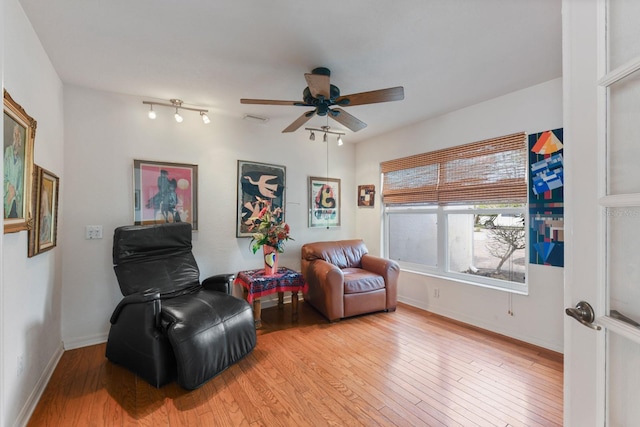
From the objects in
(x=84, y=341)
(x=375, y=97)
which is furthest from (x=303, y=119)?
(x=84, y=341)

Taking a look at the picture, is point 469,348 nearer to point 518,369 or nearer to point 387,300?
point 518,369

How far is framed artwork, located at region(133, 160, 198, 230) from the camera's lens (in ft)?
9.34

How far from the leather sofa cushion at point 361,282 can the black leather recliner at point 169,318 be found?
1.23 m

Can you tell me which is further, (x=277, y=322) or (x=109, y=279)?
(x=277, y=322)

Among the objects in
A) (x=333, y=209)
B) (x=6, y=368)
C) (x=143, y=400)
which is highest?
(x=333, y=209)

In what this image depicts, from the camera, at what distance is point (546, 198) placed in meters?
2.49

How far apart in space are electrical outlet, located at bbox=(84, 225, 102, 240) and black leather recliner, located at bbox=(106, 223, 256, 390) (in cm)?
37

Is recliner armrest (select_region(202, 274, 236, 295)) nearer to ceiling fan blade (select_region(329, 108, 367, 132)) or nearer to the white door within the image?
ceiling fan blade (select_region(329, 108, 367, 132))

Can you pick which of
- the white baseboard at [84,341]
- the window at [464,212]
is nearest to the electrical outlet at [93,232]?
the white baseboard at [84,341]

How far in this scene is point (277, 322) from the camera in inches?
124

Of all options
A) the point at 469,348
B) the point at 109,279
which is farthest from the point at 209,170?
the point at 469,348

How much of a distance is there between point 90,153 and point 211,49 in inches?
66.5

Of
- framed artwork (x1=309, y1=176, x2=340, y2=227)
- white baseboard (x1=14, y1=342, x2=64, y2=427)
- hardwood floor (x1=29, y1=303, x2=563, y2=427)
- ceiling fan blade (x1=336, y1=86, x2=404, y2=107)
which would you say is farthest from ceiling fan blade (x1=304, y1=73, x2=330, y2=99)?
white baseboard (x1=14, y1=342, x2=64, y2=427)

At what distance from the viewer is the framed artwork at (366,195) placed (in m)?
4.33
